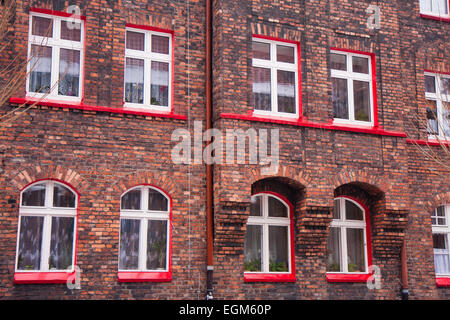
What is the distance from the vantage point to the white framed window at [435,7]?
55.5 ft

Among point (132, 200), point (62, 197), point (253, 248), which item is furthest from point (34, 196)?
point (253, 248)

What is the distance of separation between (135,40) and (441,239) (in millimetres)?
9357

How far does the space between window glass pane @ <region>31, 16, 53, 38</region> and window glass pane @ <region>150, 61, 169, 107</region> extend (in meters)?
2.42

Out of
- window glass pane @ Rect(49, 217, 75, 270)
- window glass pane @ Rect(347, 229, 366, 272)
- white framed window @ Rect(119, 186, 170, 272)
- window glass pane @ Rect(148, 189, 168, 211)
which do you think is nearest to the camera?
window glass pane @ Rect(49, 217, 75, 270)

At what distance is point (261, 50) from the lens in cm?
1455

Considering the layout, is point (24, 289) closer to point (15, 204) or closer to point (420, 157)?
point (15, 204)

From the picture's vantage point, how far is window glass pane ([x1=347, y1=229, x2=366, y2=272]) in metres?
14.8

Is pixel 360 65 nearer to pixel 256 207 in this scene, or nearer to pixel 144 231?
pixel 256 207

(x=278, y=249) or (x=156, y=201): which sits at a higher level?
(x=156, y=201)

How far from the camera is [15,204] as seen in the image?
1199 centimetres

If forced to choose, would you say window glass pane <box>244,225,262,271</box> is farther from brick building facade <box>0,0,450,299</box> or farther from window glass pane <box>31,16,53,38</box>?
window glass pane <box>31,16,53,38</box>

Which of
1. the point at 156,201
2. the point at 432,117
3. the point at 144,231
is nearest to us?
the point at 144,231

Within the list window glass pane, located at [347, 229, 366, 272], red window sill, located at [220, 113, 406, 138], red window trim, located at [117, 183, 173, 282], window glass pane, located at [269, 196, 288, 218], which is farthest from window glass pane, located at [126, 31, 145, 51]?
window glass pane, located at [347, 229, 366, 272]

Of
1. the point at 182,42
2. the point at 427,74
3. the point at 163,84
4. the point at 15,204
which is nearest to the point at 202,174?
the point at 163,84
